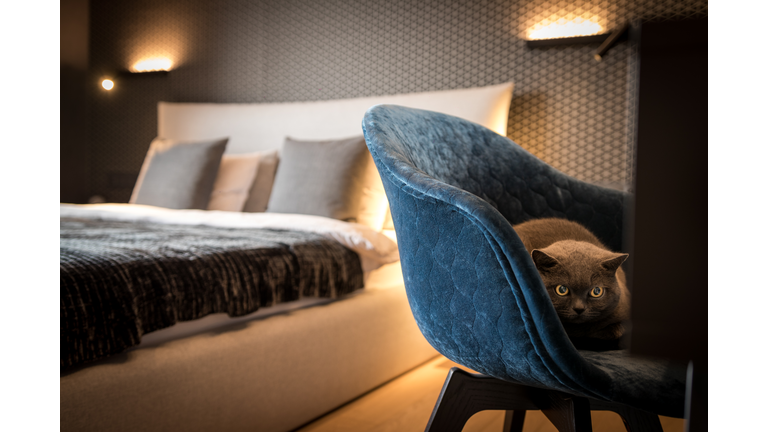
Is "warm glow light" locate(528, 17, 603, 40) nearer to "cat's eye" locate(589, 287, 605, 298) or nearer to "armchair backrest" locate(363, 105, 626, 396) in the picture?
"armchair backrest" locate(363, 105, 626, 396)

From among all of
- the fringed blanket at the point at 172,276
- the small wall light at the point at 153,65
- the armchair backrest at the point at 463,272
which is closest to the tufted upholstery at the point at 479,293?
the armchair backrest at the point at 463,272

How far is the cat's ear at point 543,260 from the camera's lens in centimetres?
69

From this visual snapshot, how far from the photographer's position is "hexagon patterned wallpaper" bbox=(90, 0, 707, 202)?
8.21 ft

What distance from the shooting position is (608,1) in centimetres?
245

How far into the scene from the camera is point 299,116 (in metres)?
2.97

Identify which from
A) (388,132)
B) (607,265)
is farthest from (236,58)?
(607,265)

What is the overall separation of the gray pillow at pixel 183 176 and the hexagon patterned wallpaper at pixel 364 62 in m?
0.81

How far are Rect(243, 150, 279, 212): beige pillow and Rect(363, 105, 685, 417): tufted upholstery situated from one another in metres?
1.93

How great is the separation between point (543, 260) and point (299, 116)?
8.12ft

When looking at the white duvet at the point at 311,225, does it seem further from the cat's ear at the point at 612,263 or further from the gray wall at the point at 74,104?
the gray wall at the point at 74,104

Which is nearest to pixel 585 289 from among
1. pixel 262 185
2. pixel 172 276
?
pixel 172 276

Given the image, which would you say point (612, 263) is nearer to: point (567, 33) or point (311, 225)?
point (311, 225)
